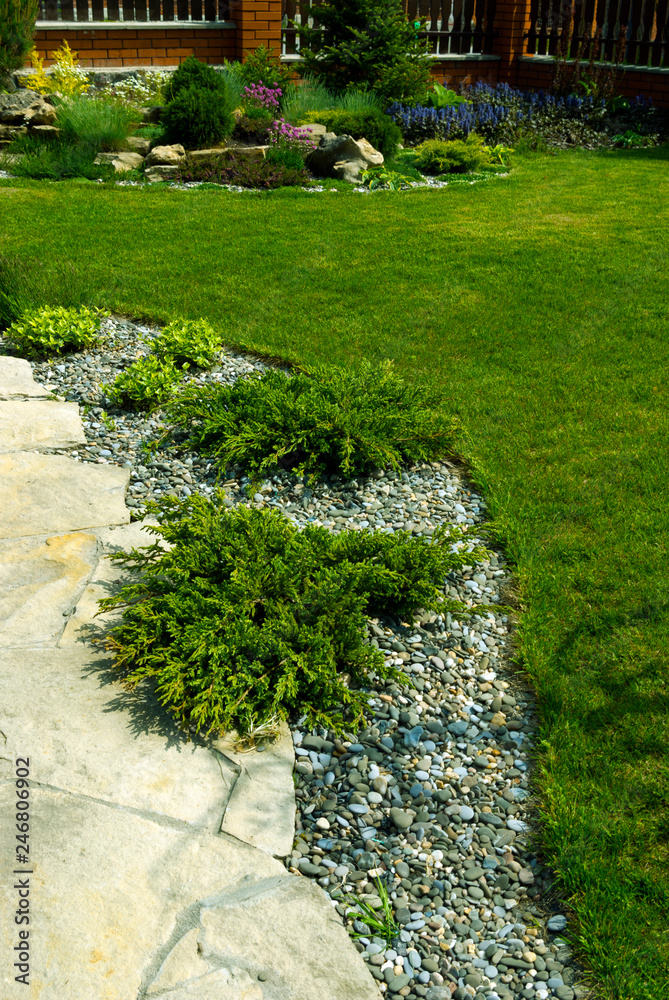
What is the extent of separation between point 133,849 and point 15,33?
1204 cm

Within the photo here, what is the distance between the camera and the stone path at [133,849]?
1.99 m

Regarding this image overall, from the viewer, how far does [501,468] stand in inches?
167

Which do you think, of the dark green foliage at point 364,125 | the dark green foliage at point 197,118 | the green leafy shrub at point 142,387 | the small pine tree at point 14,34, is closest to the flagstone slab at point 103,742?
the green leafy shrub at point 142,387

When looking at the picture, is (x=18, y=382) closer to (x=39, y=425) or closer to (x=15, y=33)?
(x=39, y=425)

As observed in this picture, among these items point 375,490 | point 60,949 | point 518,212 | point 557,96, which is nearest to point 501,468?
point 375,490

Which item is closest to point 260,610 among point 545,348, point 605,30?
point 545,348

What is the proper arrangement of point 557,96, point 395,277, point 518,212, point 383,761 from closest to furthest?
1. point 383,761
2. point 395,277
3. point 518,212
4. point 557,96

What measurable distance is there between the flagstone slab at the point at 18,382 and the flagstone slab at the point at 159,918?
292cm

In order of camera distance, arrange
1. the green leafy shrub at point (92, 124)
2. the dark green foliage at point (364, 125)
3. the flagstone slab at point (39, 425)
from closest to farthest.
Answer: the flagstone slab at point (39, 425) < the green leafy shrub at point (92, 124) < the dark green foliage at point (364, 125)

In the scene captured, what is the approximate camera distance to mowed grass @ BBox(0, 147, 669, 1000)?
2486 mm

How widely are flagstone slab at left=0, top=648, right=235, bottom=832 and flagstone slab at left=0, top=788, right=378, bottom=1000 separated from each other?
2.4 inches

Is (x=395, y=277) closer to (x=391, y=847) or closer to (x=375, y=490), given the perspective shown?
(x=375, y=490)

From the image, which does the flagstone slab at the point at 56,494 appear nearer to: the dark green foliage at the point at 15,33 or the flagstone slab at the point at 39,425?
the flagstone slab at the point at 39,425

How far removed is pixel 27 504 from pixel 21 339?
1834 millimetres
